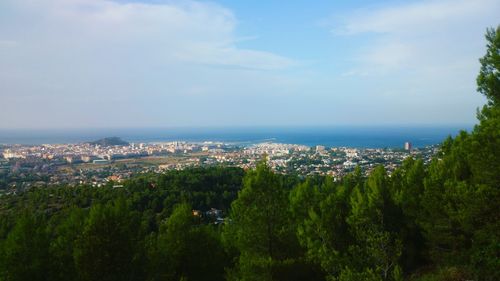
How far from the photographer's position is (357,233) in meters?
8.03

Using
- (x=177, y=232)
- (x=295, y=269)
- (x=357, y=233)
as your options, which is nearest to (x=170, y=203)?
(x=177, y=232)

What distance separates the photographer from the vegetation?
772 cm

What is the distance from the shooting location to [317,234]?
894cm

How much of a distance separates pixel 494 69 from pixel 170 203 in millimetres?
17631

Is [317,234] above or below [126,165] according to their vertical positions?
above

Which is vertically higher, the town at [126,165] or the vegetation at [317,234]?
A: the vegetation at [317,234]

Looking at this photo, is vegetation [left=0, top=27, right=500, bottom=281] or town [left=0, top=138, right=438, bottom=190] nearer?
vegetation [left=0, top=27, right=500, bottom=281]

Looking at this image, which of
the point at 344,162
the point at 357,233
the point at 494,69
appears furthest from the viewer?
the point at 344,162

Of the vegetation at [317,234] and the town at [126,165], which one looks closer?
the vegetation at [317,234]

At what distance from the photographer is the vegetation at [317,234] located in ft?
25.3

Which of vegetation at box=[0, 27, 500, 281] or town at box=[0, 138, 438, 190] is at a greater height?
vegetation at box=[0, 27, 500, 281]

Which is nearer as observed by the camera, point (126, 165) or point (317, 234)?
point (317, 234)

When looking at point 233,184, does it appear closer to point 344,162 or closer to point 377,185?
point 377,185

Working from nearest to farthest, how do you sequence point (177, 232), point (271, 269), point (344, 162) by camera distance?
point (271, 269), point (177, 232), point (344, 162)
